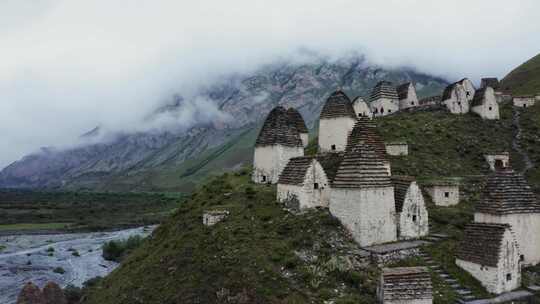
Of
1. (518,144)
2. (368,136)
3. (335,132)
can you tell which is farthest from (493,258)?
(518,144)

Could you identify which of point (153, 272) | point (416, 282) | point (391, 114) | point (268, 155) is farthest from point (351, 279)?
point (391, 114)

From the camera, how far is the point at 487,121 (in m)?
52.9

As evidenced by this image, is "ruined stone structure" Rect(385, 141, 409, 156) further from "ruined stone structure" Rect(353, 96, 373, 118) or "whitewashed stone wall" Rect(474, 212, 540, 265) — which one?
"whitewashed stone wall" Rect(474, 212, 540, 265)

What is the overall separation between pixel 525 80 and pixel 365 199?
75.1 metres

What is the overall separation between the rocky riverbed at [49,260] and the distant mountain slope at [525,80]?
236 ft

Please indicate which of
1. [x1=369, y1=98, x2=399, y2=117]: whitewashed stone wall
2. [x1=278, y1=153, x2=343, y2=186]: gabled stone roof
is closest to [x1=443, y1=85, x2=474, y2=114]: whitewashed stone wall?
[x1=369, y1=98, x2=399, y2=117]: whitewashed stone wall

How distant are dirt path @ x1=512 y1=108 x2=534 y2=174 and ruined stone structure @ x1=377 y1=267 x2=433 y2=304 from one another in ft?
96.3

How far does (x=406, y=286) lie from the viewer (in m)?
18.5

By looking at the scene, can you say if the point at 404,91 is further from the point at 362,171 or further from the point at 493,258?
the point at 493,258

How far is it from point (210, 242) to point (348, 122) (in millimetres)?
16130

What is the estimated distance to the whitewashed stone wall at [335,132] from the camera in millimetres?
36750

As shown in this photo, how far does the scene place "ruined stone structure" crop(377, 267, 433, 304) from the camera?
1842cm

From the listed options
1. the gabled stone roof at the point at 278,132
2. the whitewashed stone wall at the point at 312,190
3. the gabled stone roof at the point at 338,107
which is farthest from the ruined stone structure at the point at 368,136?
the gabled stone roof at the point at 278,132

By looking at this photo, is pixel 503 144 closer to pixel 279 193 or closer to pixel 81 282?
pixel 279 193
